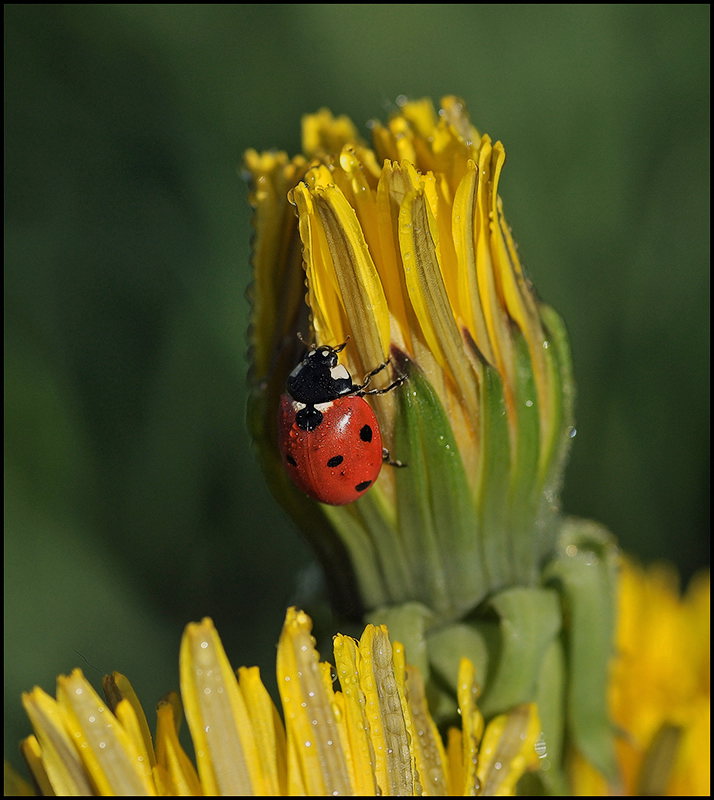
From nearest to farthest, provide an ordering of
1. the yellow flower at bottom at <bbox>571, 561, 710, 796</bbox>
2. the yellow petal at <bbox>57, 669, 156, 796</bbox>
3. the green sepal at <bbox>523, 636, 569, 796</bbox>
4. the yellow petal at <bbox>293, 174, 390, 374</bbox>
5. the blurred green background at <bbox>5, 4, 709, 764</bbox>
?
1. the yellow petal at <bbox>57, 669, 156, 796</bbox>
2. the yellow petal at <bbox>293, 174, 390, 374</bbox>
3. the green sepal at <bbox>523, 636, 569, 796</bbox>
4. the yellow flower at bottom at <bbox>571, 561, 710, 796</bbox>
5. the blurred green background at <bbox>5, 4, 709, 764</bbox>

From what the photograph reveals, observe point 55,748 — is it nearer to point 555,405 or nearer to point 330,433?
point 330,433

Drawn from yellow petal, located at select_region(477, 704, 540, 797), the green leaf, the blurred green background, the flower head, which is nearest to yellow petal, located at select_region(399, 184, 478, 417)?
the flower head

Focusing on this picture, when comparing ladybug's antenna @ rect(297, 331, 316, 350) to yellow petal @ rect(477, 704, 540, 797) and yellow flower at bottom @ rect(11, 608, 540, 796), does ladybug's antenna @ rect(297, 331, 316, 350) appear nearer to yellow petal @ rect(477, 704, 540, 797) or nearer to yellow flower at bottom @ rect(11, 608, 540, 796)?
yellow flower at bottom @ rect(11, 608, 540, 796)

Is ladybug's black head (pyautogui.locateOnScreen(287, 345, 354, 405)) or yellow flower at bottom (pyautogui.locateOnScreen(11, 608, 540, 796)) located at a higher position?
ladybug's black head (pyautogui.locateOnScreen(287, 345, 354, 405))

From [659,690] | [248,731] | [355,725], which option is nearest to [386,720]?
[355,725]

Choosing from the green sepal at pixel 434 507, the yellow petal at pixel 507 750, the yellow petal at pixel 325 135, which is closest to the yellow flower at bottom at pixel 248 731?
the yellow petal at pixel 507 750
